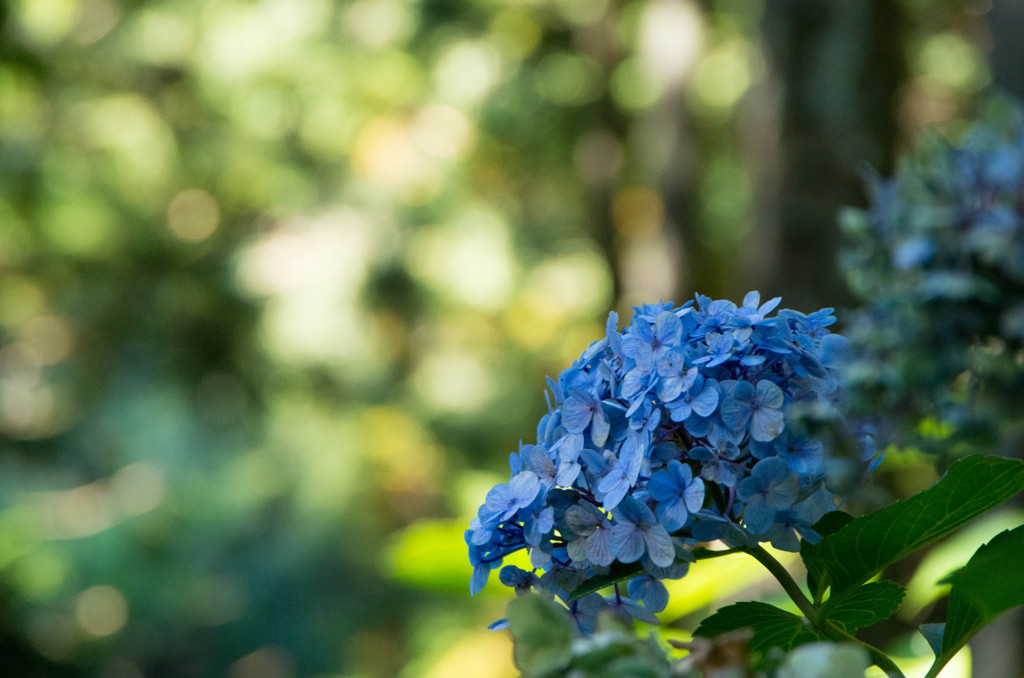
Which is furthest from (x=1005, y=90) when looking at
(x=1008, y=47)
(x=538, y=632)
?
(x=538, y=632)

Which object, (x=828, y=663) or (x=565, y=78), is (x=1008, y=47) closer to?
(x=828, y=663)

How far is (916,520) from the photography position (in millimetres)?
521

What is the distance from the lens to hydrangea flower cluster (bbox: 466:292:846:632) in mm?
487

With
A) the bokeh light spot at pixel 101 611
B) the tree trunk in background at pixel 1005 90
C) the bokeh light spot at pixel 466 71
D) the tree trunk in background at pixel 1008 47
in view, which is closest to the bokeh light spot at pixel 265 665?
the bokeh light spot at pixel 101 611

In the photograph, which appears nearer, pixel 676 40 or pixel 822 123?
pixel 822 123

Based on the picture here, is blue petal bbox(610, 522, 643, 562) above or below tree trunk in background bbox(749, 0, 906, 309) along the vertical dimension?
below

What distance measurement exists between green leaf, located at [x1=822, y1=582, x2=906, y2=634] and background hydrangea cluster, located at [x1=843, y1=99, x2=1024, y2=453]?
0.16 meters

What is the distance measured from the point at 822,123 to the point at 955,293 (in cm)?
163

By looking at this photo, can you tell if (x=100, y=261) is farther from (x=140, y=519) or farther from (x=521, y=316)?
(x=521, y=316)

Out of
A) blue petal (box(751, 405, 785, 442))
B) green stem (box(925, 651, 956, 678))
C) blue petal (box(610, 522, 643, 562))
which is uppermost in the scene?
blue petal (box(751, 405, 785, 442))

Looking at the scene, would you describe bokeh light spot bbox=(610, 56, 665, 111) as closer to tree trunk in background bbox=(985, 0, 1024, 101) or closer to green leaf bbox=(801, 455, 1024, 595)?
tree trunk in background bbox=(985, 0, 1024, 101)

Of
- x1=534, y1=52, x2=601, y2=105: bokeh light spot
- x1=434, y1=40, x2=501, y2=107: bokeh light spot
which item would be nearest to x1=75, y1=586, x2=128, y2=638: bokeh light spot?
x1=434, y1=40, x2=501, y2=107: bokeh light spot

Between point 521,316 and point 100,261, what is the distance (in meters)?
2.62

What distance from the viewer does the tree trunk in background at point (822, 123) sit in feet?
6.07
